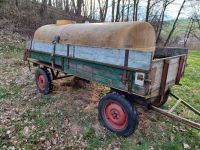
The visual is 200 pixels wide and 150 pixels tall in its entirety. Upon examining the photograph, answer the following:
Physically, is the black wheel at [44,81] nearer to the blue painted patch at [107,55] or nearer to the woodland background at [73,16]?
the blue painted patch at [107,55]

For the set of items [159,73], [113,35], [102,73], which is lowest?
[102,73]

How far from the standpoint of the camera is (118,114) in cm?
468

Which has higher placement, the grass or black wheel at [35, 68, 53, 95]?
black wheel at [35, 68, 53, 95]

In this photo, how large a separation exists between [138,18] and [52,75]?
1981cm

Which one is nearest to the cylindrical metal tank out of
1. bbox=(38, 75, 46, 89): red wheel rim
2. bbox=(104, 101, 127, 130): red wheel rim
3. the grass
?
bbox=(104, 101, 127, 130): red wheel rim

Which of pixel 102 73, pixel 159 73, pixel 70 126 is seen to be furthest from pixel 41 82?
pixel 159 73

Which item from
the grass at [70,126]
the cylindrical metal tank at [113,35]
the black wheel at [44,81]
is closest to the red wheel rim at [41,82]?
the black wheel at [44,81]

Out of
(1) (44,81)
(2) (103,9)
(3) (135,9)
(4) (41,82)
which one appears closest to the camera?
(1) (44,81)

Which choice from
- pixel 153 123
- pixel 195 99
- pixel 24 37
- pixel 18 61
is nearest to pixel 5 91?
pixel 18 61

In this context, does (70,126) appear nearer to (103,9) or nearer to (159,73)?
(159,73)

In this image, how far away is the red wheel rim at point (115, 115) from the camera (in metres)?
4.61

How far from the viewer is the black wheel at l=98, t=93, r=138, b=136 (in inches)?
173

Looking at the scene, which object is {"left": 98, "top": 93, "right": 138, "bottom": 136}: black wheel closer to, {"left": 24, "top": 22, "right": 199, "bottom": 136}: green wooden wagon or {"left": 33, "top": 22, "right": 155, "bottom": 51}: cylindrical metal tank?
{"left": 24, "top": 22, "right": 199, "bottom": 136}: green wooden wagon

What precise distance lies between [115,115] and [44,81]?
9.70ft
